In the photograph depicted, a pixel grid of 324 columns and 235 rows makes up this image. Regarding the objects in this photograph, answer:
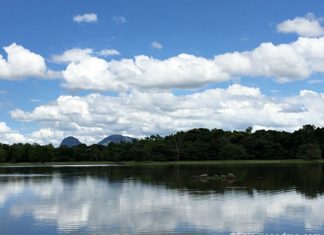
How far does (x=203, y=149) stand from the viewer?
546 ft

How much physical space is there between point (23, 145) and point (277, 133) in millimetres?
94386

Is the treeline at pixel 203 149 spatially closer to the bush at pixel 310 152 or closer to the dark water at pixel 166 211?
the bush at pixel 310 152

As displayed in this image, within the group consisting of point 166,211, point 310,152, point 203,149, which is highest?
point 203,149

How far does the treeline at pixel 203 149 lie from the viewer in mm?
162650

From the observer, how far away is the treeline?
16265cm

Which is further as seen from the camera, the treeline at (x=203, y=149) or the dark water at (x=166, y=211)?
the treeline at (x=203, y=149)

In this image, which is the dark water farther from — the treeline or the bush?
the treeline

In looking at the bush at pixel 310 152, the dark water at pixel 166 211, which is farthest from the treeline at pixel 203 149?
the dark water at pixel 166 211

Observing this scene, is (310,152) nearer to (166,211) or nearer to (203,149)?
(203,149)

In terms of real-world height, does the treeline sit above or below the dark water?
above

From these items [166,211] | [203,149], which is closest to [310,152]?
[203,149]

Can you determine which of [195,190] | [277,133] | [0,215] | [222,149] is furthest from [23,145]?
[0,215]

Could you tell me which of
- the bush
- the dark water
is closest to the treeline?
the bush

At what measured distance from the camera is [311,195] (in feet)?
153
